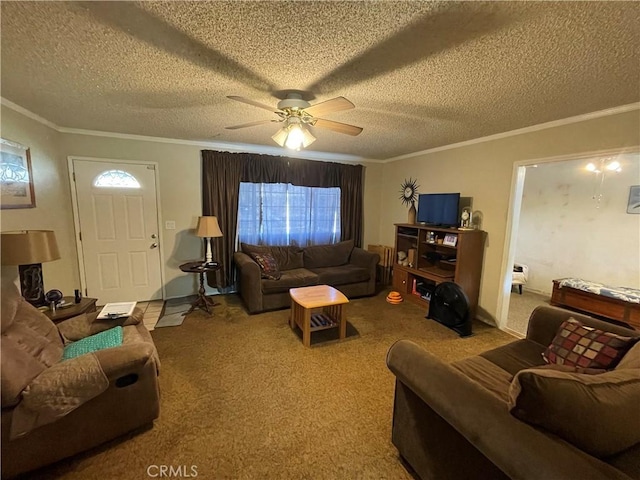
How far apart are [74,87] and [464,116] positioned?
11.2 feet

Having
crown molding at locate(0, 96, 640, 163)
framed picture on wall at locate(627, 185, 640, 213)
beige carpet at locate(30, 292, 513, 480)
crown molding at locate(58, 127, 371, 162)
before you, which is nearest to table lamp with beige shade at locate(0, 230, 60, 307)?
beige carpet at locate(30, 292, 513, 480)

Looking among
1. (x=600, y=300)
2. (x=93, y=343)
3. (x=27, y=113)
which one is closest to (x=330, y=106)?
(x=93, y=343)

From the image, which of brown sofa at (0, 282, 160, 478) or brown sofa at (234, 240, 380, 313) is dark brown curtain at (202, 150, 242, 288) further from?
brown sofa at (0, 282, 160, 478)

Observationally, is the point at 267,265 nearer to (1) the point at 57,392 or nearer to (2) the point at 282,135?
(2) the point at 282,135

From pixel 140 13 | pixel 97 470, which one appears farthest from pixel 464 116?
pixel 97 470

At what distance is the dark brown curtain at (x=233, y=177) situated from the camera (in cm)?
405

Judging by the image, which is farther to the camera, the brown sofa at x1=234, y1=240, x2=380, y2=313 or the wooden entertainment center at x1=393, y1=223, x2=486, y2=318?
the brown sofa at x1=234, y1=240, x2=380, y2=313

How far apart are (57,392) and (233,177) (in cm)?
327

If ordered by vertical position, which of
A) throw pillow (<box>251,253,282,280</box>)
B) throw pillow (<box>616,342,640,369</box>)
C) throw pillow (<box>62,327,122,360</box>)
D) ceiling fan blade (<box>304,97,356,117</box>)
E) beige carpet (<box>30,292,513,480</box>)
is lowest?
beige carpet (<box>30,292,513,480</box>)

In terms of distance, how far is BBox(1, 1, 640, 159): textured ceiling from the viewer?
1256mm

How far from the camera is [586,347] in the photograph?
1611 mm

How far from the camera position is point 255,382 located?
2277 millimetres

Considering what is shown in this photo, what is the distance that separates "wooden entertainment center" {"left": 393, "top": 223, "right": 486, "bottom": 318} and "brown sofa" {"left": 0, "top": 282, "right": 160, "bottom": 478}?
135 inches

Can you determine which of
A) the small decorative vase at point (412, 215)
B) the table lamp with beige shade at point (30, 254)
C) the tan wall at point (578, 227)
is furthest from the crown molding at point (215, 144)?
the tan wall at point (578, 227)
